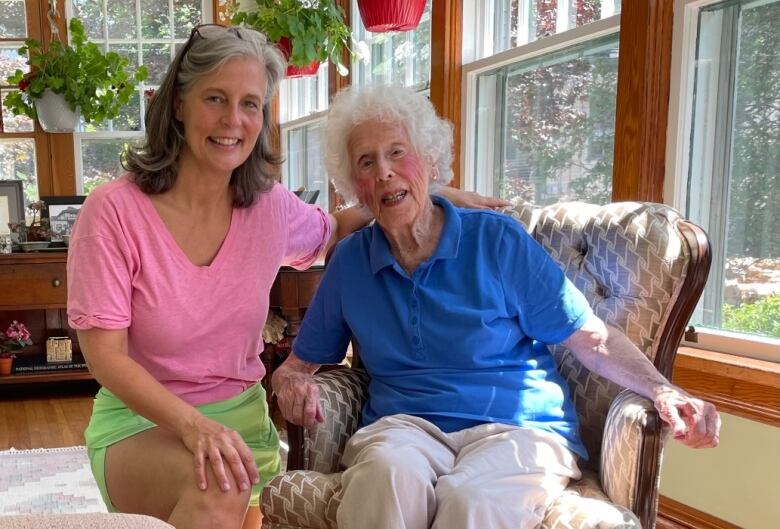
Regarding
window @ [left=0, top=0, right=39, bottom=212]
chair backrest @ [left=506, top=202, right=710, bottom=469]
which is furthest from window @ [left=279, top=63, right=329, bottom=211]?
chair backrest @ [left=506, top=202, right=710, bottom=469]

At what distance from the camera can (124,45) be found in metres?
5.70

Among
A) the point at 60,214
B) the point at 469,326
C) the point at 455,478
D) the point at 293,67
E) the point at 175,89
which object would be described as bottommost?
the point at 455,478

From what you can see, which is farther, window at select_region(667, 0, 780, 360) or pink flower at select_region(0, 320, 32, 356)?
pink flower at select_region(0, 320, 32, 356)

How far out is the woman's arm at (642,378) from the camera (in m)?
1.33

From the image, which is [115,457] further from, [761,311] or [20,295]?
[20,295]

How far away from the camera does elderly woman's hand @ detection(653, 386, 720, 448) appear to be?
1.33 metres

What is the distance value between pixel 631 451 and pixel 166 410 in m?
0.89

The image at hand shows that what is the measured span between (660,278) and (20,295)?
3.15 meters

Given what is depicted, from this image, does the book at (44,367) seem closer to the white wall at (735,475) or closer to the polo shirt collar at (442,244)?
the polo shirt collar at (442,244)

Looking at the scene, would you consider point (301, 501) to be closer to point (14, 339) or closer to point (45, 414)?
point (45, 414)

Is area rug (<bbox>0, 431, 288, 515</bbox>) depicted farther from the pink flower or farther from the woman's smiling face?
the woman's smiling face

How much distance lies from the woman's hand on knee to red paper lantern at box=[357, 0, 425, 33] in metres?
1.96

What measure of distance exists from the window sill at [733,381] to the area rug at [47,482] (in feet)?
6.64

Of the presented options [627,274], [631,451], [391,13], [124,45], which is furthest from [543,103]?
[124,45]
